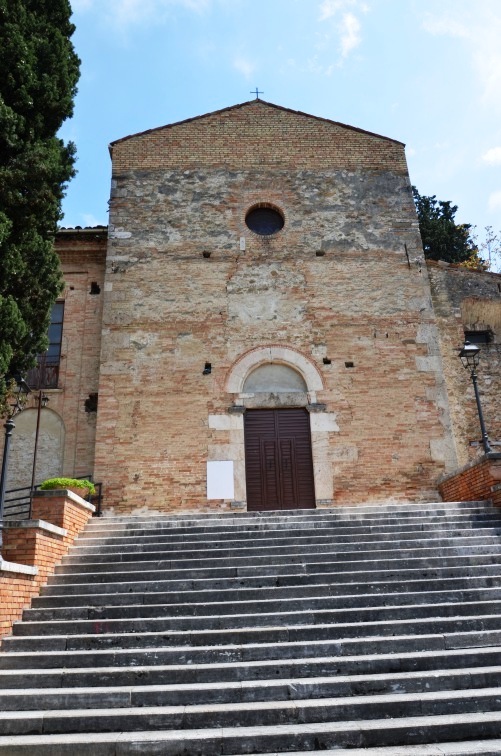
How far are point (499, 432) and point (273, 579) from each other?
27.9ft

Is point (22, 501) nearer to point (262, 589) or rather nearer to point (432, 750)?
point (262, 589)

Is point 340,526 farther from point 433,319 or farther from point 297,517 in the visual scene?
point 433,319

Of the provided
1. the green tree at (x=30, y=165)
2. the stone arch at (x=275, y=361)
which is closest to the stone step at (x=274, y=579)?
the green tree at (x=30, y=165)

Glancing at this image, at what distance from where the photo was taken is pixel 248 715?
4457 millimetres

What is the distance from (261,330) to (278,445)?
2.72 metres

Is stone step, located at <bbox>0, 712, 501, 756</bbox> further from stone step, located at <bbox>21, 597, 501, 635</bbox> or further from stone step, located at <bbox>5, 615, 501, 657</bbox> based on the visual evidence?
stone step, located at <bbox>21, 597, 501, 635</bbox>

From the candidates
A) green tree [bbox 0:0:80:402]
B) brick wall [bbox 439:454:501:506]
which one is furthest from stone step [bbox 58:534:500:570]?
green tree [bbox 0:0:80:402]

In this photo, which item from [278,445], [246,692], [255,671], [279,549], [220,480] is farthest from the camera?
[278,445]

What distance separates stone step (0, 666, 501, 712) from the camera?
186 inches

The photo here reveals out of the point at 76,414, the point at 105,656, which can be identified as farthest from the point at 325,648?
the point at 76,414

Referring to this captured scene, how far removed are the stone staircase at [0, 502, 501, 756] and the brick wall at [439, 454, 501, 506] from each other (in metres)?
0.62

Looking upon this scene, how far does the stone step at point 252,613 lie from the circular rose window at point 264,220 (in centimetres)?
1016

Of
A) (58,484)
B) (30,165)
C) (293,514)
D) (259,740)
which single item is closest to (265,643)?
(259,740)

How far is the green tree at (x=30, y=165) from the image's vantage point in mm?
8109
